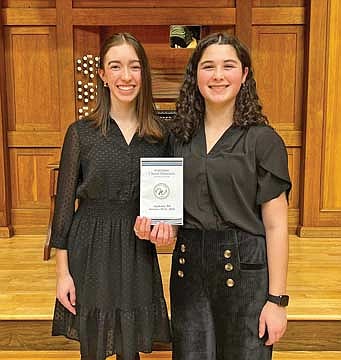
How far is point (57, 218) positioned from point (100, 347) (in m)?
0.44

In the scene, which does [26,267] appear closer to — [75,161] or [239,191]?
[75,161]

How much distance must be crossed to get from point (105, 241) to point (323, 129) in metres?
2.77

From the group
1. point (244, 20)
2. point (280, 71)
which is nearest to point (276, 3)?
point (244, 20)

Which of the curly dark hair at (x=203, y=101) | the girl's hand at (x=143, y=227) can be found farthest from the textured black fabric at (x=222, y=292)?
the curly dark hair at (x=203, y=101)

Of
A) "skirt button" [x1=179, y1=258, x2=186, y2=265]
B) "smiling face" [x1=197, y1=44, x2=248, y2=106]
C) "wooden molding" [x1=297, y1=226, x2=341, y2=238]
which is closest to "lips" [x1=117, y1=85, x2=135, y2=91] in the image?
"smiling face" [x1=197, y1=44, x2=248, y2=106]

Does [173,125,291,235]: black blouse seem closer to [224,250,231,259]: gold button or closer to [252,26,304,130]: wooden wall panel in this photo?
[224,250,231,259]: gold button

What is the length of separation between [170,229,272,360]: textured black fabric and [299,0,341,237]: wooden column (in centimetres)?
267

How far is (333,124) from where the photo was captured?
13.4 ft

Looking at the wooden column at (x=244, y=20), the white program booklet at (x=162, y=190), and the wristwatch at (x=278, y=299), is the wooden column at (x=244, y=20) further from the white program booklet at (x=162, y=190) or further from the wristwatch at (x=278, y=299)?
the wristwatch at (x=278, y=299)

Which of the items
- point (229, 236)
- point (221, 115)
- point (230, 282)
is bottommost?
point (230, 282)

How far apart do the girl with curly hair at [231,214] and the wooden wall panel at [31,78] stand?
2.76 metres

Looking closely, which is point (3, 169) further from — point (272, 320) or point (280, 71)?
point (272, 320)

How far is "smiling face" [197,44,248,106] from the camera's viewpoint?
5.10 feet

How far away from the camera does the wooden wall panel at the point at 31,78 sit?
4.14 m
